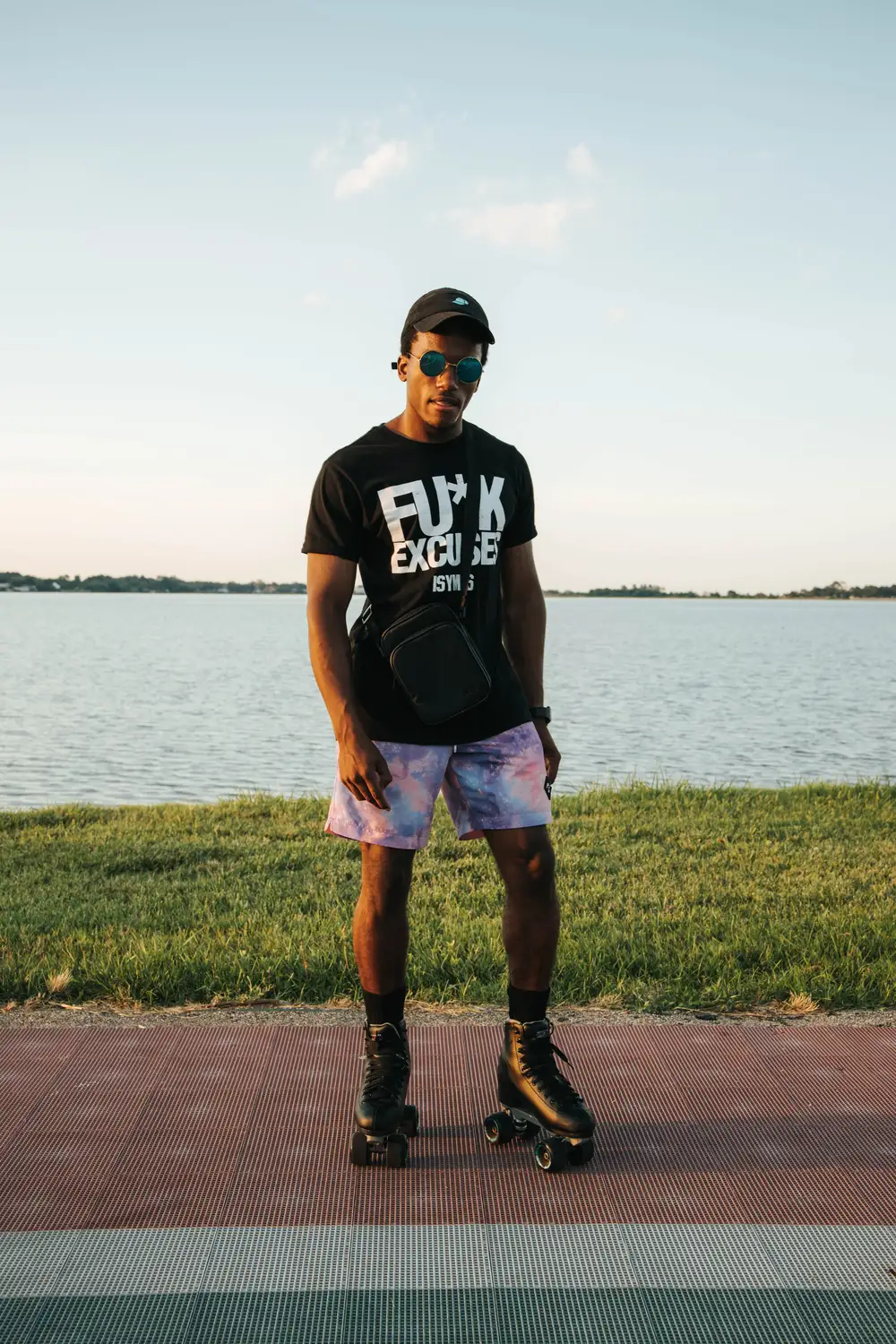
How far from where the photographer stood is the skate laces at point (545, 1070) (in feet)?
11.3

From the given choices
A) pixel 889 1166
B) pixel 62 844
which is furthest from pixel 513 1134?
pixel 62 844

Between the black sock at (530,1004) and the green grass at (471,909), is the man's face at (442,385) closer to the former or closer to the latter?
the black sock at (530,1004)

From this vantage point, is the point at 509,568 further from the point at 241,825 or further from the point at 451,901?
the point at 241,825

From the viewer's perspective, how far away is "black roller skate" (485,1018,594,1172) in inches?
131

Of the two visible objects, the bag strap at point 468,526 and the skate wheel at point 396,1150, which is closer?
the skate wheel at point 396,1150

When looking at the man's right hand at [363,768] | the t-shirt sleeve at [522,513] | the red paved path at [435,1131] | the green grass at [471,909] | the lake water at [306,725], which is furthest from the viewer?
the lake water at [306,725]

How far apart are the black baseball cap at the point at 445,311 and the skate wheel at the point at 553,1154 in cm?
217

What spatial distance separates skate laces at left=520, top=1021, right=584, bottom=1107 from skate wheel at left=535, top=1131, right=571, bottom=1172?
0.44ft

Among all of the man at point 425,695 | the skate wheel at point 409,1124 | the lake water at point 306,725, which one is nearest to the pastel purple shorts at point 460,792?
the man at point 425,695

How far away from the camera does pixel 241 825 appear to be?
32.3 ft

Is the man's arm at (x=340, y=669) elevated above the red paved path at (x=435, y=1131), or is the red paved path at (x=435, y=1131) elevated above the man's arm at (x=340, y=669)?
the man's arm at (x=340, y=669)

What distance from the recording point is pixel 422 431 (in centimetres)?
363

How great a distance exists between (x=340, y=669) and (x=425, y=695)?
25 centimetres

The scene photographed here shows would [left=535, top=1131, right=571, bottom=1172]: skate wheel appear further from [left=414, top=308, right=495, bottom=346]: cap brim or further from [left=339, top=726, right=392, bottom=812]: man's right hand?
[left=414, top=308, right=495, bottom=346]: cap brim
